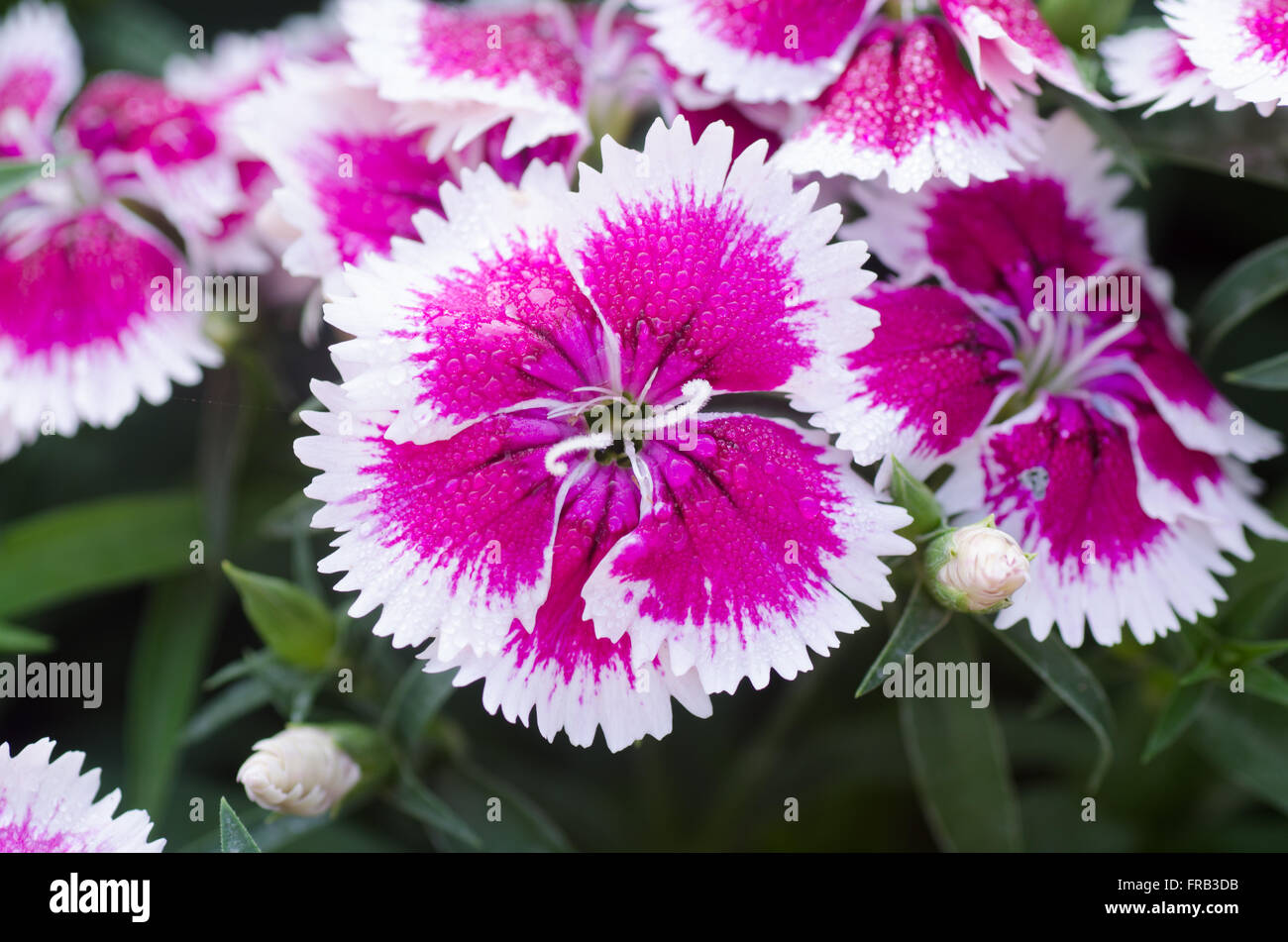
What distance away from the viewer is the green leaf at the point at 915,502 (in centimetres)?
105

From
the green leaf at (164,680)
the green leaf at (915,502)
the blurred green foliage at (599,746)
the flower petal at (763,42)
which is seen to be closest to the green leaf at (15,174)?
the blurred green foliage at (599,746)

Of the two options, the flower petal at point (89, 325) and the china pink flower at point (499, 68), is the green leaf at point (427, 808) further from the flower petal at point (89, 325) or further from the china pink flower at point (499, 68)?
the china pink flower at point (499, 68)

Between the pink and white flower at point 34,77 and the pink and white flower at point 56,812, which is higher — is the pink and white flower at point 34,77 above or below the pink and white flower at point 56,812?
above

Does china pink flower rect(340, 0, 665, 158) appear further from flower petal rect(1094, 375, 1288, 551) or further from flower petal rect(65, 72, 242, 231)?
flower petal rect(1094, 375, 1288, 551)

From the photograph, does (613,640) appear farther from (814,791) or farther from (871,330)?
(814,791)

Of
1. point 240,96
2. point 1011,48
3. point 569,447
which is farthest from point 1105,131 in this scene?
point 240,96

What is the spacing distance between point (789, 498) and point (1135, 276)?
54cm

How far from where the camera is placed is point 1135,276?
1295 mm

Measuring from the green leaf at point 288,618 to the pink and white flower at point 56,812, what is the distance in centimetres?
21

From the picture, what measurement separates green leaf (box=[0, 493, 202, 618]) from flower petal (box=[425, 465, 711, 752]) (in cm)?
68

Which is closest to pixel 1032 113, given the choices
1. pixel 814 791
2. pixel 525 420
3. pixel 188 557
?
pixel 525 420

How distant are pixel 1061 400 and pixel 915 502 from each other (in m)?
0.26

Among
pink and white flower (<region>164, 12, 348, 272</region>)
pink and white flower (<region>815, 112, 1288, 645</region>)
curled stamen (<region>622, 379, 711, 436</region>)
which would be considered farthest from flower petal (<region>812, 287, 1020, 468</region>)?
pink and white flower (<region>164, 12, 348, 272</region>)

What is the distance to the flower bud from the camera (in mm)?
967
